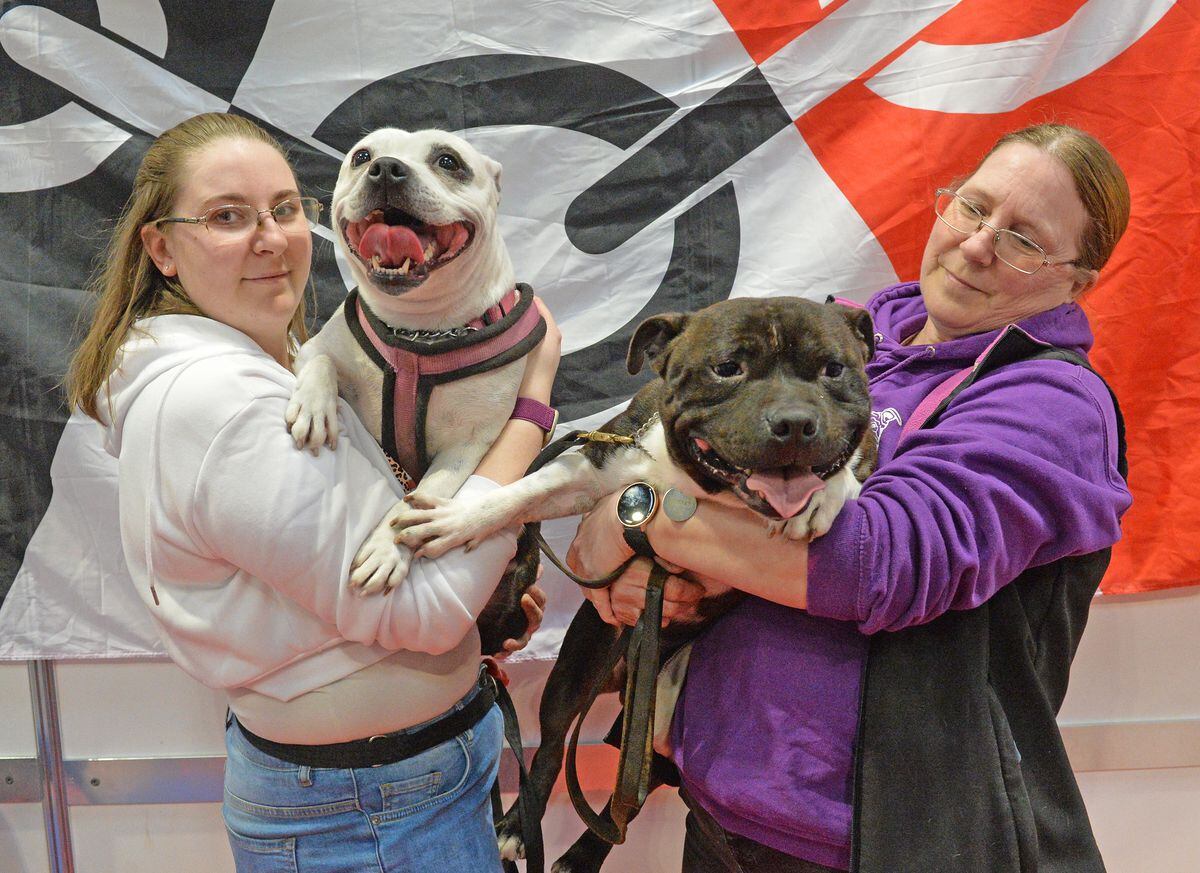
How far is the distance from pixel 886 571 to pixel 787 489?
21cm

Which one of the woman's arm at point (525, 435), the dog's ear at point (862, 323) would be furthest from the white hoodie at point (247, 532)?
the dog's ear at point (862, 323)

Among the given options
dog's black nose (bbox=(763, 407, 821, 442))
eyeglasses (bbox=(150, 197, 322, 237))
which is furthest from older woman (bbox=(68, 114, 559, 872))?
dog's black nose (bbox=(763, 407, 821, 442))

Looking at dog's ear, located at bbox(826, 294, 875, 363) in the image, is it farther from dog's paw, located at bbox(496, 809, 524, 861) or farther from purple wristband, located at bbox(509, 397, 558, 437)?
dog's paw, located at bbox(496, 809, 524, 861)

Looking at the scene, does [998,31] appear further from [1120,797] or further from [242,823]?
[242,823]

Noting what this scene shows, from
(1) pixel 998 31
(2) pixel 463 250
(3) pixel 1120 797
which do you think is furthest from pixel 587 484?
(3) pixel 1120 797

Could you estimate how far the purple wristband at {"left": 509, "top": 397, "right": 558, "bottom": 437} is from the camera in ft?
6.59

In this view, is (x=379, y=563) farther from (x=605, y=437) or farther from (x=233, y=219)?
(x=233, y=219)

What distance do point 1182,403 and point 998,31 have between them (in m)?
1.24

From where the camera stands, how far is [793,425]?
1480 millimetres

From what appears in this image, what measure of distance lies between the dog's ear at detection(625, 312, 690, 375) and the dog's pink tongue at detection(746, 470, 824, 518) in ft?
1.44

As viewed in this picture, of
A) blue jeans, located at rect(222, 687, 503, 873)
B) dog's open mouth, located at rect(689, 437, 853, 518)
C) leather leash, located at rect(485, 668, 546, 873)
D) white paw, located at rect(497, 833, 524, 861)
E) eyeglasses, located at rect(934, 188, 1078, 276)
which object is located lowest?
white paw, located at rect(497, 833, 524, 861)

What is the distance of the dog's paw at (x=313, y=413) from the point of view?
→ 158cm

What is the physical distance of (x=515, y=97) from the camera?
8.88 feet

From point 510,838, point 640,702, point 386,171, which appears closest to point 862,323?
point 640,702
